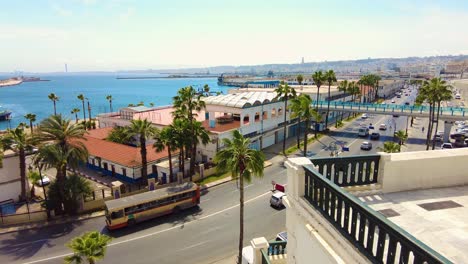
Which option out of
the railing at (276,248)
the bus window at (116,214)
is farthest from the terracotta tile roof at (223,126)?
the railing at (276,248)

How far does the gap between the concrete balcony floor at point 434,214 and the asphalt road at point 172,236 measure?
61.8 feet

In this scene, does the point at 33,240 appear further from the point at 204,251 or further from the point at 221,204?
the point at 221,204

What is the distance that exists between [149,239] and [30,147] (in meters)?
18.3

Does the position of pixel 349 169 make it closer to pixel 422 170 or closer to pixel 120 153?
pixel 422 170

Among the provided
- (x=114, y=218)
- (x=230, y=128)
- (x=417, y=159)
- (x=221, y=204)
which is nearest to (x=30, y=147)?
(x=114, y=218)

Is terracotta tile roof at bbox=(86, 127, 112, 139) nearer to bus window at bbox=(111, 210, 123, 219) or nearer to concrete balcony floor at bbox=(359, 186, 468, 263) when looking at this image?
bus window at bbox=(111, 210, 123, 219)

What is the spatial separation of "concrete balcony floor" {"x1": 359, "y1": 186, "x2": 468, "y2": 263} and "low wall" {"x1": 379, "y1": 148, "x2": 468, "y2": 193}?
0.23m

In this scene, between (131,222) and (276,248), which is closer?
(276,248)

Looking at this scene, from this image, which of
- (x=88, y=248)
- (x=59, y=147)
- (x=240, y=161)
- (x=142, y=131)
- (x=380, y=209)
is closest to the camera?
(x=380, y=209)

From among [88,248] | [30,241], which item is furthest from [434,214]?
[30,241]

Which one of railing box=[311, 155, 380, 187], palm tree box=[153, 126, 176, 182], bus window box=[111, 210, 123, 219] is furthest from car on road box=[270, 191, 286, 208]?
railing box=[311, 155, 380, 187]

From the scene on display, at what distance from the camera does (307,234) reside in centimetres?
759

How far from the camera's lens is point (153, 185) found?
121ft

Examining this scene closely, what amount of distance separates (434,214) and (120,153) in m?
43.6
